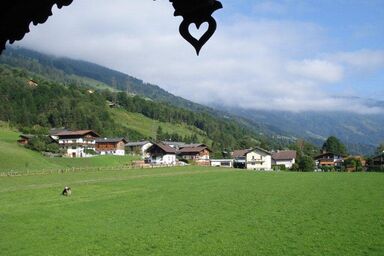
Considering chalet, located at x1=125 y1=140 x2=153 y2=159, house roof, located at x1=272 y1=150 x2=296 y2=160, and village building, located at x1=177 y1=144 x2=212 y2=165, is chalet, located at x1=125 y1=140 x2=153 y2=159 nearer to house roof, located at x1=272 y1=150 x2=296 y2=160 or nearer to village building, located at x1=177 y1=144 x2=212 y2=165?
→ village building, located at x1=177 y1=144 x2=212 y2=165

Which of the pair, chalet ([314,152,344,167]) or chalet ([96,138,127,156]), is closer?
chalet ([96,138,127,156])

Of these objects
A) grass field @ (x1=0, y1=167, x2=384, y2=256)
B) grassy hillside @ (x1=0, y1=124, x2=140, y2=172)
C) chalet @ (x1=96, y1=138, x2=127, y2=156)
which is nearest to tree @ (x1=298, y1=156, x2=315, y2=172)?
grassy hillside @ (x1=0, y1=124, x2=140, y2=172)

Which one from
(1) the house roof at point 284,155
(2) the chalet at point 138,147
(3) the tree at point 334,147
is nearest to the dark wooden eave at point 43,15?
(2) the chalet at point 138,147

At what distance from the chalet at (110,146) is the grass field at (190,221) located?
3100 inches

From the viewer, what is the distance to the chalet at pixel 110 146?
131 metres

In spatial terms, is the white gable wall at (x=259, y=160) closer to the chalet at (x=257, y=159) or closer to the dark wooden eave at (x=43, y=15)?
the chalet at (x=257, y=159)

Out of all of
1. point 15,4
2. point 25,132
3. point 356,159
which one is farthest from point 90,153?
point 15,4

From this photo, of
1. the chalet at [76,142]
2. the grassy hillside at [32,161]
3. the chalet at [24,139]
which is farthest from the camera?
the chalet at [76,142]

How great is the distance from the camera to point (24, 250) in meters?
22.8

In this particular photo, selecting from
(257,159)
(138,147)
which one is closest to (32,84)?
(138,147)

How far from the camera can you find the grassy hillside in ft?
250

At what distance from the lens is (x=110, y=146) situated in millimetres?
132125

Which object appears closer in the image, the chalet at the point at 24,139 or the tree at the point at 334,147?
the chalet at the point at 24,139

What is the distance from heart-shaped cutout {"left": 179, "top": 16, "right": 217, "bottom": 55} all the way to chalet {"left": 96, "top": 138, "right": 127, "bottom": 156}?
422ft
